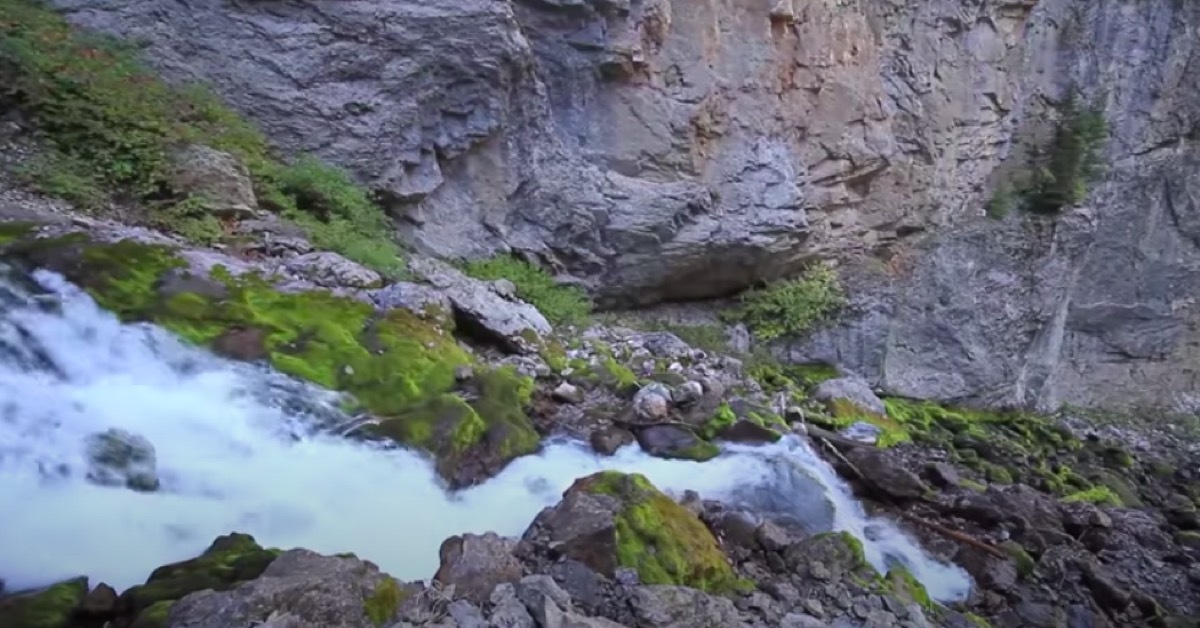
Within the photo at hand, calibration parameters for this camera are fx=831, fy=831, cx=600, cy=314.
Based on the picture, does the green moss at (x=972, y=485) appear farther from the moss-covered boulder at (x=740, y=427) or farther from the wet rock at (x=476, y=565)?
the wet rock at (x=476, y=565)

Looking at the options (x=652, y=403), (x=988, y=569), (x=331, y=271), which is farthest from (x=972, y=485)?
(x=331, y=271)

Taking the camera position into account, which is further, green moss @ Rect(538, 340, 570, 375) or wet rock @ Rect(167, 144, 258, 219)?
wet rock @ Rect(167, 144, 258, 219)

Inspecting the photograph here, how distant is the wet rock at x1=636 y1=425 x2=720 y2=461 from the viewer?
600cm

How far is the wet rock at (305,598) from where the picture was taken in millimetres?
3045

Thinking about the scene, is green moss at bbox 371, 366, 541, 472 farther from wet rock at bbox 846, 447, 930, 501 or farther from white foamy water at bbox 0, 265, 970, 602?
wet rock at bbox 846, 447, 930, 501

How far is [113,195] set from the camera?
6852 mm

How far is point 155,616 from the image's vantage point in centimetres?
313

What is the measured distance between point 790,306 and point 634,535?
790 cm

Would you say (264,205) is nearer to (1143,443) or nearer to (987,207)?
(987,207)

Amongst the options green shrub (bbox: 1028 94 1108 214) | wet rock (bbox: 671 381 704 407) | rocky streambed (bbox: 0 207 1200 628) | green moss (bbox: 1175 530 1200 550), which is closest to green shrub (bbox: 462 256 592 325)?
rocky streambed (bbox: 0 207 1200 628)

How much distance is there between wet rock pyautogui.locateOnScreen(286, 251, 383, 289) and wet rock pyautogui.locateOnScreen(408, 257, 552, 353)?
2.08ft

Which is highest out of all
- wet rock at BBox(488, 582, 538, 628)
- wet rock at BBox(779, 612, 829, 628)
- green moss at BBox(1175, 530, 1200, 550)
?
wet rock at BBox(488, 582, 538, 628)

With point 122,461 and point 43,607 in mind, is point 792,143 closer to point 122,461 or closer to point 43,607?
point 122,461

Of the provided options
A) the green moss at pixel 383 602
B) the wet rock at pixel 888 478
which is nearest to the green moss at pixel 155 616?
the green moss at pixel 383 602
